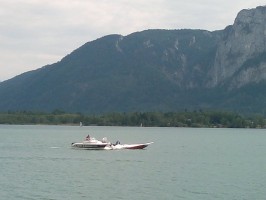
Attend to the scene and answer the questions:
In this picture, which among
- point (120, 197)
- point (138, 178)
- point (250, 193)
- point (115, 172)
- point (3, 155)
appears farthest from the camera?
point (3, 155)

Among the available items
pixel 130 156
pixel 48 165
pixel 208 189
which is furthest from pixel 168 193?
pixel 130 156

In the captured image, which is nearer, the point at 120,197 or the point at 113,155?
the point at 120,197

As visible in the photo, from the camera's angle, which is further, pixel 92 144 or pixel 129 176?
pixel 92 144

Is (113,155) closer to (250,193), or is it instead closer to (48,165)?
(48,165)

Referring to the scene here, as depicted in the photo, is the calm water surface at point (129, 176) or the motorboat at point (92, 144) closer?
the calm water surface at point (129, 176)

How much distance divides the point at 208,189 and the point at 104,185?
11.8 meters

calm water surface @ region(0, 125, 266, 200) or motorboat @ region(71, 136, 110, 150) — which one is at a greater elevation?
motorboat @ region(71, 136, 110, 150)

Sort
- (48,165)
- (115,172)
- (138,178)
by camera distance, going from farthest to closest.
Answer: (48,165) → (115,172) → (138,178)

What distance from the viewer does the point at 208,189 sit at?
7444 cm

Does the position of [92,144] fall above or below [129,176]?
above

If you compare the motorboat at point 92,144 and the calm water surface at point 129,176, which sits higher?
the motorboat at point 92,144

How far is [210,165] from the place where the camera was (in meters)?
103

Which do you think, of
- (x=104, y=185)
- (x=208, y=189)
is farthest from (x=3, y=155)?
(x=208, y=189)

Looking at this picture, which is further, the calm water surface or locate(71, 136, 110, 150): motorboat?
locate(71, 136, 110, 150): motorboat
